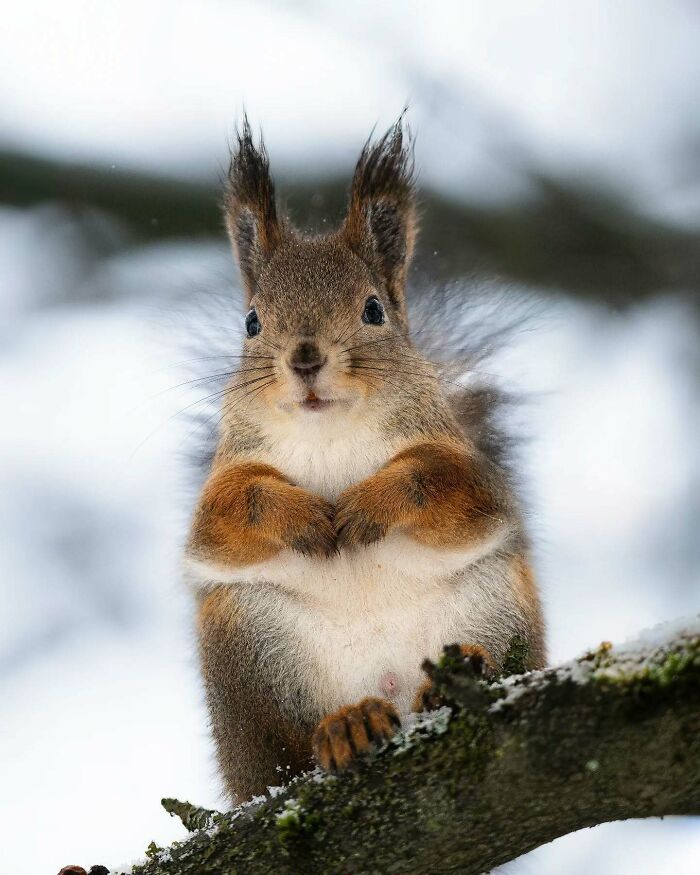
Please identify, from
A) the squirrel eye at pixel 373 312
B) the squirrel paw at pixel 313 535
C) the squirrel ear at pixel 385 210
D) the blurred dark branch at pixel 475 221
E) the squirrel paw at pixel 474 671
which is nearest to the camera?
the squirrel paw at pixel 474 671

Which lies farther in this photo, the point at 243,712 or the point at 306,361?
the point at 243,712

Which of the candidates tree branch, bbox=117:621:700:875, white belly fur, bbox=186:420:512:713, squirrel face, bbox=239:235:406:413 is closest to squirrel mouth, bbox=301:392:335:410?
squirrel face, bbox=239:235:406:413

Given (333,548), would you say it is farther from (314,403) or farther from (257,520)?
(314,403)

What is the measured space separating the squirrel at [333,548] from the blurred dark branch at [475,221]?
941 mm

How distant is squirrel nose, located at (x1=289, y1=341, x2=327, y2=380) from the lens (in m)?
2.44

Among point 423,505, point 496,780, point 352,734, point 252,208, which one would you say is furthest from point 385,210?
point 496,780

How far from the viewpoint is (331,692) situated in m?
2.49

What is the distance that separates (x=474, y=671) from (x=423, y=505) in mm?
676

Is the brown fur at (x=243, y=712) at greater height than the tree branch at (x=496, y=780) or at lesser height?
greater

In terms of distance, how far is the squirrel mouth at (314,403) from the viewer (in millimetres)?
2455

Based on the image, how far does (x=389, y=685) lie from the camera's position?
247cm

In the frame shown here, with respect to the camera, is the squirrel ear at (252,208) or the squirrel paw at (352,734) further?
the squirrel ear at (252,208)

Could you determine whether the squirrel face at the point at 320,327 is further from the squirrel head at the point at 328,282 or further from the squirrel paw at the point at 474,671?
the squirrel paw at the point at 474,671

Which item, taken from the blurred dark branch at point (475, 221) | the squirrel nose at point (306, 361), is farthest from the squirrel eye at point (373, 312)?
the blurred dark branch at point (475, 221)
